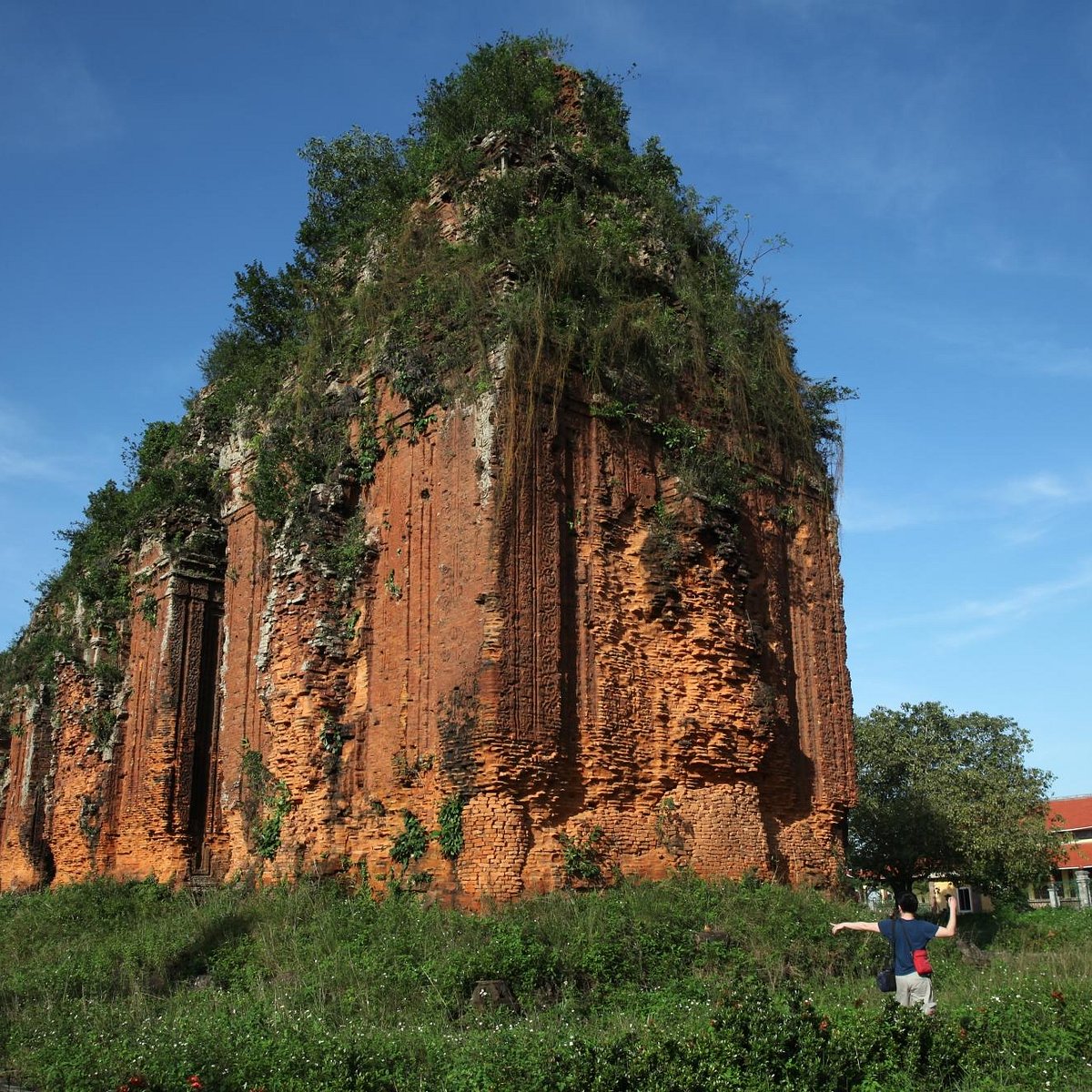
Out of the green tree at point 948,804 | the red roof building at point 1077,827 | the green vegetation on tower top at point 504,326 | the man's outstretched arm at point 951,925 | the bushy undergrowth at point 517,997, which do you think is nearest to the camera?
the bushy undergrowth at point 517,997

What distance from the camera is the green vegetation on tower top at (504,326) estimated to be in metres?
13.3

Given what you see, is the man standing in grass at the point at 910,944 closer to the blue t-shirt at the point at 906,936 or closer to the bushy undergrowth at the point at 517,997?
the blue t-shirt at the point at 906,936

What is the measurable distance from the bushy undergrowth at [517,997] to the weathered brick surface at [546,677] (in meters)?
0.83

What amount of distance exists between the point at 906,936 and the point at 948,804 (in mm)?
26502

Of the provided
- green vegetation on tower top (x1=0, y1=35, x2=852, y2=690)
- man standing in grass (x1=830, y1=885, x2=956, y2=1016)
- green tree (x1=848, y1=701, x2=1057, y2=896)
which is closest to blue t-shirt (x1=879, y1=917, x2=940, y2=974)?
man standing in grass (x1=830, y1=885, x2=956, y2=1016)

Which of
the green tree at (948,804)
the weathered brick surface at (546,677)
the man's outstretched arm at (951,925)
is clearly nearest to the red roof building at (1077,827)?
the green tree at (948,804)

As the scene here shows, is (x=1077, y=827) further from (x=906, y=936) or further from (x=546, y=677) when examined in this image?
(x=906, y=936)

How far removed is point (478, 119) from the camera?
56.0 ft

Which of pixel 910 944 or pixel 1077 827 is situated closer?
pixel 910 944

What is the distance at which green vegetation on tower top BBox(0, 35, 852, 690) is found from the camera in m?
13.3

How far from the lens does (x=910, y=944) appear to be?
23.7 ft

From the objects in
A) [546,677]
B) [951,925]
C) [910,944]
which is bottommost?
[910,944]

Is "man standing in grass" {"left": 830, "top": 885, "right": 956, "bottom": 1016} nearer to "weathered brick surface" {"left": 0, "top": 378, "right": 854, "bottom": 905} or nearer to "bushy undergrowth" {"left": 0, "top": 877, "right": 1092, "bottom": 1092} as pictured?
"bushy undergrowth" {"left": 0, "top": 877, "right": 1092, "bottom": 1092}

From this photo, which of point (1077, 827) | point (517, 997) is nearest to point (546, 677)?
point (517, 997)
